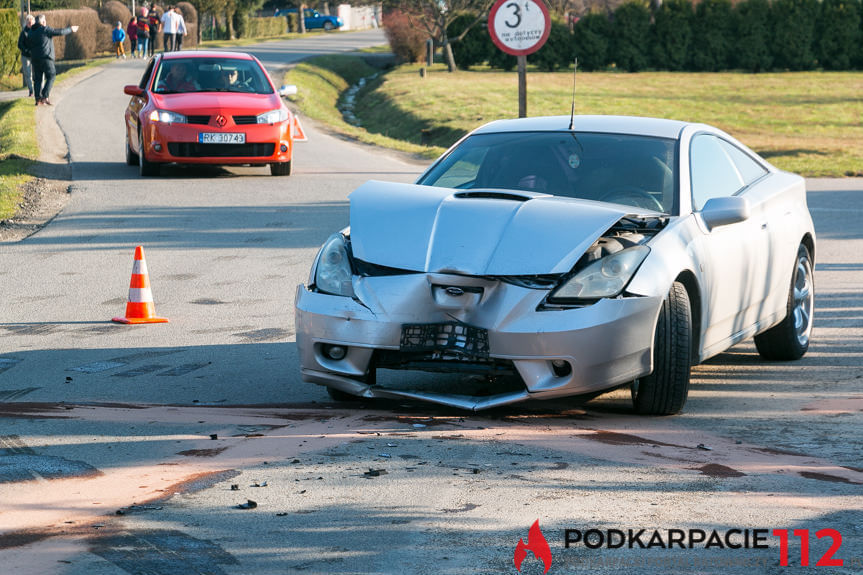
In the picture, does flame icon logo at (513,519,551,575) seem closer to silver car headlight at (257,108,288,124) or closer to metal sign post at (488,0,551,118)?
metal sign post at (488,0,551,118)

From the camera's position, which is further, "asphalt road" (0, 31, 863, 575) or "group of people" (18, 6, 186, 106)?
"group of people" (18, 6, 186, 106)

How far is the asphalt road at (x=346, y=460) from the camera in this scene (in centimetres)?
389

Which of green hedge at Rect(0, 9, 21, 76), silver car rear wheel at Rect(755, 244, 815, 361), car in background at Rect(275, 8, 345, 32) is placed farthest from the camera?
car in background at Rect(275, 8, 345, 32)

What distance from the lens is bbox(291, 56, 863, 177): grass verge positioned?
26453 mm

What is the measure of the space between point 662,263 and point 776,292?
1846 millimetres

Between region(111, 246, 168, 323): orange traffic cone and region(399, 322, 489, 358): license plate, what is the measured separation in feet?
12.0

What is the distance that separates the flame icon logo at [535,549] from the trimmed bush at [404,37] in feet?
172

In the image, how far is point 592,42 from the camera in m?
54.2

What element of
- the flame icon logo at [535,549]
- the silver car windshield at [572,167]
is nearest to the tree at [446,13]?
the silver car windshield at [572,167]

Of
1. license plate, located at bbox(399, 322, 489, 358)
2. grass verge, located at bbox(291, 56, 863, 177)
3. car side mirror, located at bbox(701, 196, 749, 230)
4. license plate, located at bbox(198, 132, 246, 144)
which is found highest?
car side mirror, located at bbox(701, 196, 749, 230)

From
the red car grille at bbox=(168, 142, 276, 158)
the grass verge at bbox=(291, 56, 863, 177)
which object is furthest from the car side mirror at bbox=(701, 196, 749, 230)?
the grass verge at bbox=(291, 56, 863, 177)

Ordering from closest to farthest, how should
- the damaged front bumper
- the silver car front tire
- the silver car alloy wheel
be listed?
the damaged front bumper, the silver car front tire, the silver car alloy wheel

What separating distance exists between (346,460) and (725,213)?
2558 millimetres

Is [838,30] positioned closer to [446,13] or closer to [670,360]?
[446,13]
